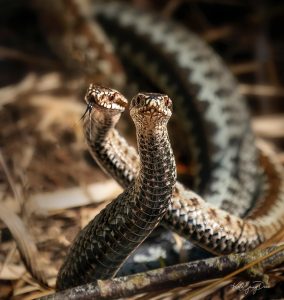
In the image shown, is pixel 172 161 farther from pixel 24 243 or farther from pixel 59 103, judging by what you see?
pixel 59 103

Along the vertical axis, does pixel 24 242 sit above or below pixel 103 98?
below

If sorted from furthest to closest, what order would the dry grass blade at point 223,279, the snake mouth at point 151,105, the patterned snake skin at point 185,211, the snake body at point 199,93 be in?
the snake body at point 199,93, the patterned snake skin at point 185,211, the dry grass blade at point 223,279, the snake mouth at point 151,105

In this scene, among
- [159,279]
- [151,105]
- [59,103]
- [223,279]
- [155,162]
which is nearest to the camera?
[151,105]

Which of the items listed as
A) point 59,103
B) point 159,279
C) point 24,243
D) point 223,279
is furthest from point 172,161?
point 59,103

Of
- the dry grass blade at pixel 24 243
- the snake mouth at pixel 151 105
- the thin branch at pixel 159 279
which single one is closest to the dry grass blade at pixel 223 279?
the thin branch at pixel 159 279

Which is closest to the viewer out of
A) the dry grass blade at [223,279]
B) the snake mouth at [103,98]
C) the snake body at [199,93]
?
the snake mouth at [103,98]

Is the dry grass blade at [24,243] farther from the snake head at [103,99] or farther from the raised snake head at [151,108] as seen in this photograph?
the raised snake head at [151,108]

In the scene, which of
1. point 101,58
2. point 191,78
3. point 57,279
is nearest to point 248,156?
point 191,78

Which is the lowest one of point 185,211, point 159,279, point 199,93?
point 159,279
